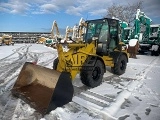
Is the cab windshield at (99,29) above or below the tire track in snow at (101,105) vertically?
above

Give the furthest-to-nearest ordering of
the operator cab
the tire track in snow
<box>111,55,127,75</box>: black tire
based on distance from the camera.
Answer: <box>111,55,127,75</box>: black tire, the operator cab, the tire track in snow

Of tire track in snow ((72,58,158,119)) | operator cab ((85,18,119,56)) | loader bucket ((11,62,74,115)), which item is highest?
operator cab ((85,18,119,56))

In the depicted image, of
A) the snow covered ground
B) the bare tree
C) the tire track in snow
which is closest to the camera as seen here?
the snow covered ground

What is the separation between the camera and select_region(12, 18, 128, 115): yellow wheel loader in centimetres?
429

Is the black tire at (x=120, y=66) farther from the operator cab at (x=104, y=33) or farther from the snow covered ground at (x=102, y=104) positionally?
the snow covered ground at (x=102, y=104)

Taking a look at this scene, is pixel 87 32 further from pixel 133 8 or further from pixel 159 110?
pixel 133 8

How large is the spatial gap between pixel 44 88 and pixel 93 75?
1.98 meters

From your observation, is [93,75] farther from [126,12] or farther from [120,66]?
[126,12]

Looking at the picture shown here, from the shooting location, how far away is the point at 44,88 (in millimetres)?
4496

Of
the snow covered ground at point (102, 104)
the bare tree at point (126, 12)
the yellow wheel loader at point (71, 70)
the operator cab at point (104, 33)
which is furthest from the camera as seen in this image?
the bare tree at point (126, 12)

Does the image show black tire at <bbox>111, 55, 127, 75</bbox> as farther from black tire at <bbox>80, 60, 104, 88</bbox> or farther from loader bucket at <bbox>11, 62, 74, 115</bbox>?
loader bucket at <bbox>11, 62, 74, 115</bbox>

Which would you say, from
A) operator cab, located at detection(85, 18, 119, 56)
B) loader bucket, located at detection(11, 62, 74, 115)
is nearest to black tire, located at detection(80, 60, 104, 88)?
operator cab, located at detection(85, 18, 119, 56)

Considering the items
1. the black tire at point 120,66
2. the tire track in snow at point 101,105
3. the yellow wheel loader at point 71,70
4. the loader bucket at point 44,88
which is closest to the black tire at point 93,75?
the yellow wheel loader at point 71,70

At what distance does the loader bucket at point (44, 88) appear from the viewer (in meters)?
4.15
